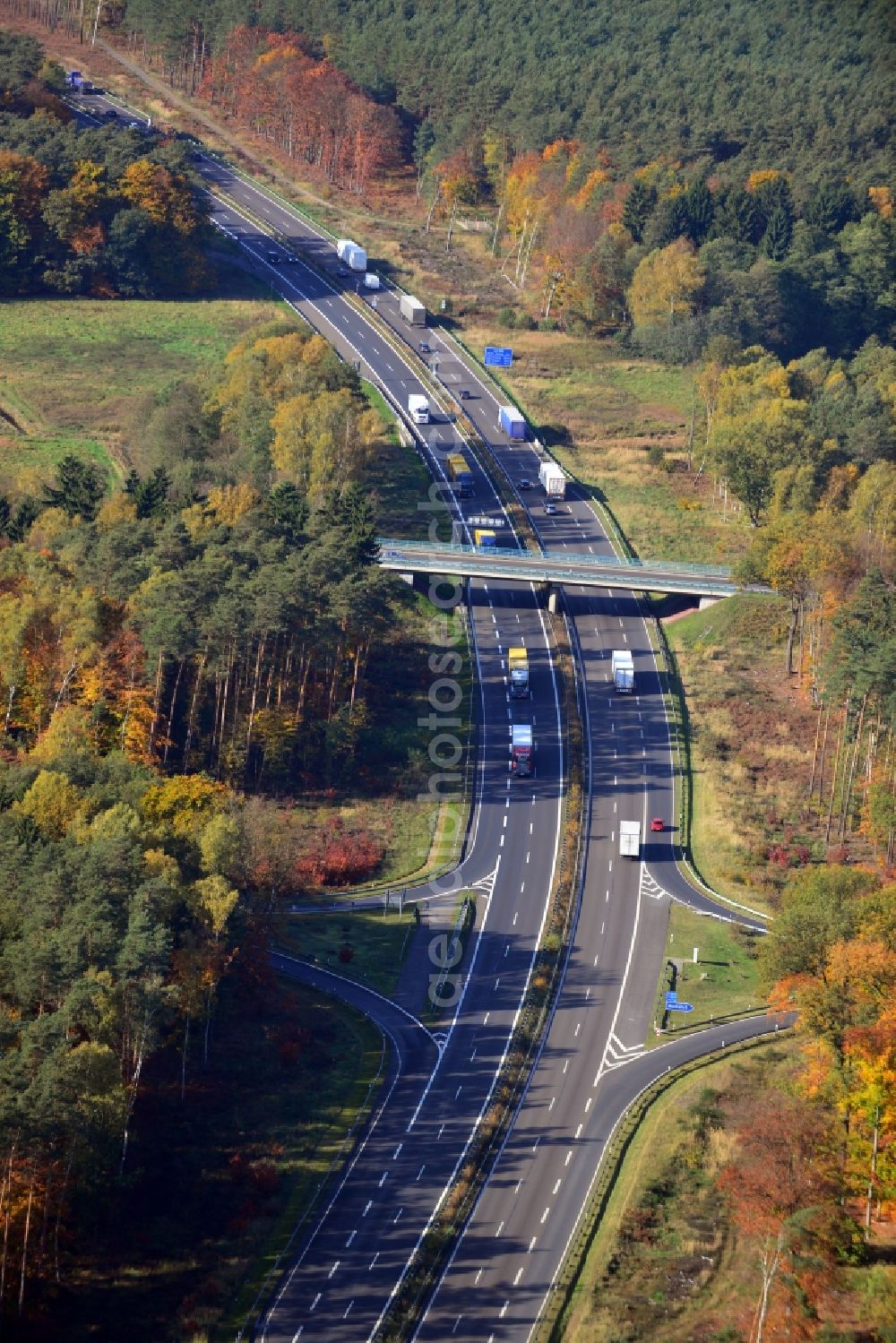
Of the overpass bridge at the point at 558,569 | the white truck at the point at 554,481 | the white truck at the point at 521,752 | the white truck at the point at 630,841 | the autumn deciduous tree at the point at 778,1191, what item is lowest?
the autumn deciduous tree at the point at 778,1191

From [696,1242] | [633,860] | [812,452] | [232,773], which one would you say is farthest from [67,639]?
[812,452]

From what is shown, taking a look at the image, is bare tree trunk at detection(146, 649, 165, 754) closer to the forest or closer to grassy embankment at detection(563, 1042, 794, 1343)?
the forest

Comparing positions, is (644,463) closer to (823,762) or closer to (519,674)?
(519,674)

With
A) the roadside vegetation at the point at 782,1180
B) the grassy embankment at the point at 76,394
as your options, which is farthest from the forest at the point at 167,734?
the roadside vegetation at the point at 782,1180

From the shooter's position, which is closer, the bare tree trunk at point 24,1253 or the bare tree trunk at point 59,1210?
the bare tree trunk at point 24,1253

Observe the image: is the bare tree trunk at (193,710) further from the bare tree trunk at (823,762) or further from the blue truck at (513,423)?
the blue truck at (513,423)

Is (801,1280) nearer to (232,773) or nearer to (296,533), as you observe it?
(232,773)

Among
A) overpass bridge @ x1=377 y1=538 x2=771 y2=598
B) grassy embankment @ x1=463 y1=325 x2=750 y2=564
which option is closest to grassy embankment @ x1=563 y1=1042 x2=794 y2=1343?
overpass bridge @ x1=377 y1=538 x2=771 y2=598
